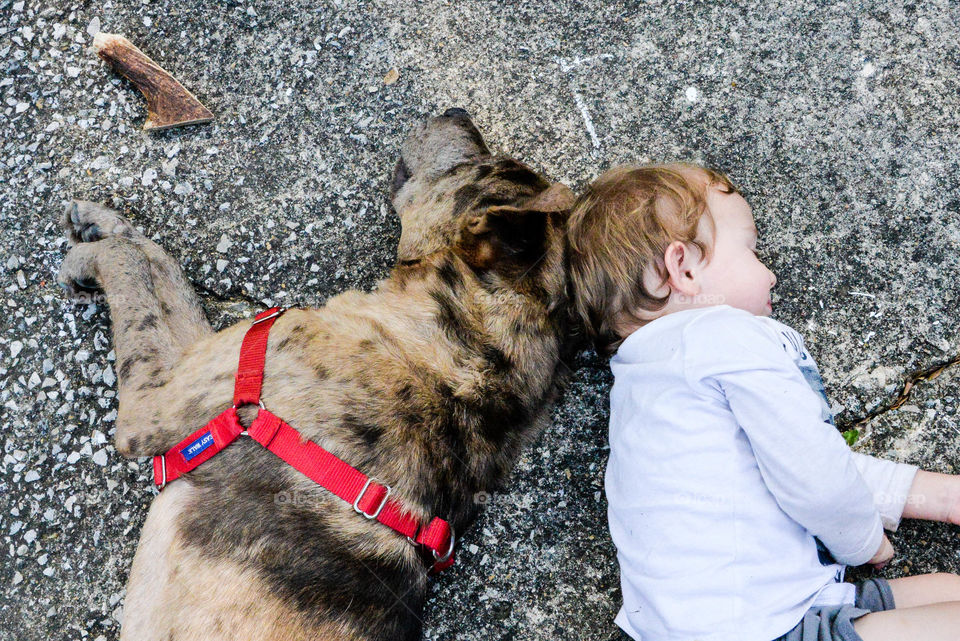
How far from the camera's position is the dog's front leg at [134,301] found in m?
2.87

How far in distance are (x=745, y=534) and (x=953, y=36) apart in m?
2.98

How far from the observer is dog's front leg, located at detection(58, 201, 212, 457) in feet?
9.41

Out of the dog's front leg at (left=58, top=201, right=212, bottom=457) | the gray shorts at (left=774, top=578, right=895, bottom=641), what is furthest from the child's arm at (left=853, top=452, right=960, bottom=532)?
the dog's front leg at (left=58, top=201, right=212, bottom=457)

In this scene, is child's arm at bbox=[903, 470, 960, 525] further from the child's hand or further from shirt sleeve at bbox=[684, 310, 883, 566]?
shirt sleeve at bbox=[684, 310, 883, 566]

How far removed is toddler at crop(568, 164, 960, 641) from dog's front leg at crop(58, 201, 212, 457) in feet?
6.03

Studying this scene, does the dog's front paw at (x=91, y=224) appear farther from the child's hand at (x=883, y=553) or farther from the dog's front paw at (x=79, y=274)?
the child's hand at (x=883, y=553)

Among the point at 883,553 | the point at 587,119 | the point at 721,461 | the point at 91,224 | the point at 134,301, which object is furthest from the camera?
the point at 587,119

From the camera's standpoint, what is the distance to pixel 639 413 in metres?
2.78

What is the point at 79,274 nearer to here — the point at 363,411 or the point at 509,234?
the point at 363,411

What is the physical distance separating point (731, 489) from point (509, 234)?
1316mm

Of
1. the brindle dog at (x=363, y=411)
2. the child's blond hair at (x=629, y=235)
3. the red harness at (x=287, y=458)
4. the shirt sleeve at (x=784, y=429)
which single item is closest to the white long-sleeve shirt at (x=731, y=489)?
the shirt sleeve at (x=784, y=429)

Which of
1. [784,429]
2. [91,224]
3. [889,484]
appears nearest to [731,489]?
[784,429]

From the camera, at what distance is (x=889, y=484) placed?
2.91m

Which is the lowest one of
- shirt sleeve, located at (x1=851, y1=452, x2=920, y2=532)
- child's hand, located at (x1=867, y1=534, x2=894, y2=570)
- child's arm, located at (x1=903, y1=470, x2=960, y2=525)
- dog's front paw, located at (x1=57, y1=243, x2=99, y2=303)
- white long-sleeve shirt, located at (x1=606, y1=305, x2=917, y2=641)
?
child's hand, located at (x1=867, y1=534, x2=894, y2=570)
